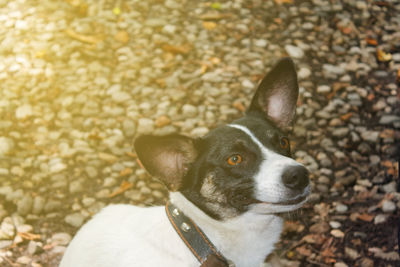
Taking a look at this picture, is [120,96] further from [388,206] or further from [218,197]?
[388,206]

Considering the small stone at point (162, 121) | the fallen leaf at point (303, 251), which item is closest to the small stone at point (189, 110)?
the small stone at point (162, 121)

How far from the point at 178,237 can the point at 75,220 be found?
1917 mm

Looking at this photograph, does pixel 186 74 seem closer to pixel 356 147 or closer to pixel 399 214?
pixel 356 147

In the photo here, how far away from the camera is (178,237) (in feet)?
9.93

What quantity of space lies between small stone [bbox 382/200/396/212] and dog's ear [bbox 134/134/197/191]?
2.19 metres

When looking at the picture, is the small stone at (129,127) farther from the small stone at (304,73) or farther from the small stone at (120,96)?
the small stone at (304,73)

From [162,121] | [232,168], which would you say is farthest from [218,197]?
[162,121]

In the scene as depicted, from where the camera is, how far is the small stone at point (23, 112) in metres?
5.48

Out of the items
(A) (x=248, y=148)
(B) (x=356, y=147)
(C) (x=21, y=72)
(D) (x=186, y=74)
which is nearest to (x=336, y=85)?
(B) (x=356, y=147)

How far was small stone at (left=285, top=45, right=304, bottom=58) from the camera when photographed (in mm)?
6191

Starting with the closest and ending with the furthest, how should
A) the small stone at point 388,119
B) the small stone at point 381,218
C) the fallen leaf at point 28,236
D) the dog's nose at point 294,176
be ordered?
the dog's nose at point 294,176 → the small stone at point 381,218 → the fallen leaf at point 28,236 → the small stone at point 388,119

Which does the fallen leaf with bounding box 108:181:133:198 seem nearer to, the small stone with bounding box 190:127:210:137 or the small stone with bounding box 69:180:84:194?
the small stone with bounding box 69:180:84:194

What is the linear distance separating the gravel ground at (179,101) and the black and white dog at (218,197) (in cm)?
122

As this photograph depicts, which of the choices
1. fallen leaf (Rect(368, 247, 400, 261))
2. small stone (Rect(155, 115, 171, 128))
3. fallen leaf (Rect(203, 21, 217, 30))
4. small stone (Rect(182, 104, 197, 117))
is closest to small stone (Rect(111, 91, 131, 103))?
small stone (Rect(155, 115, 171, 128))
